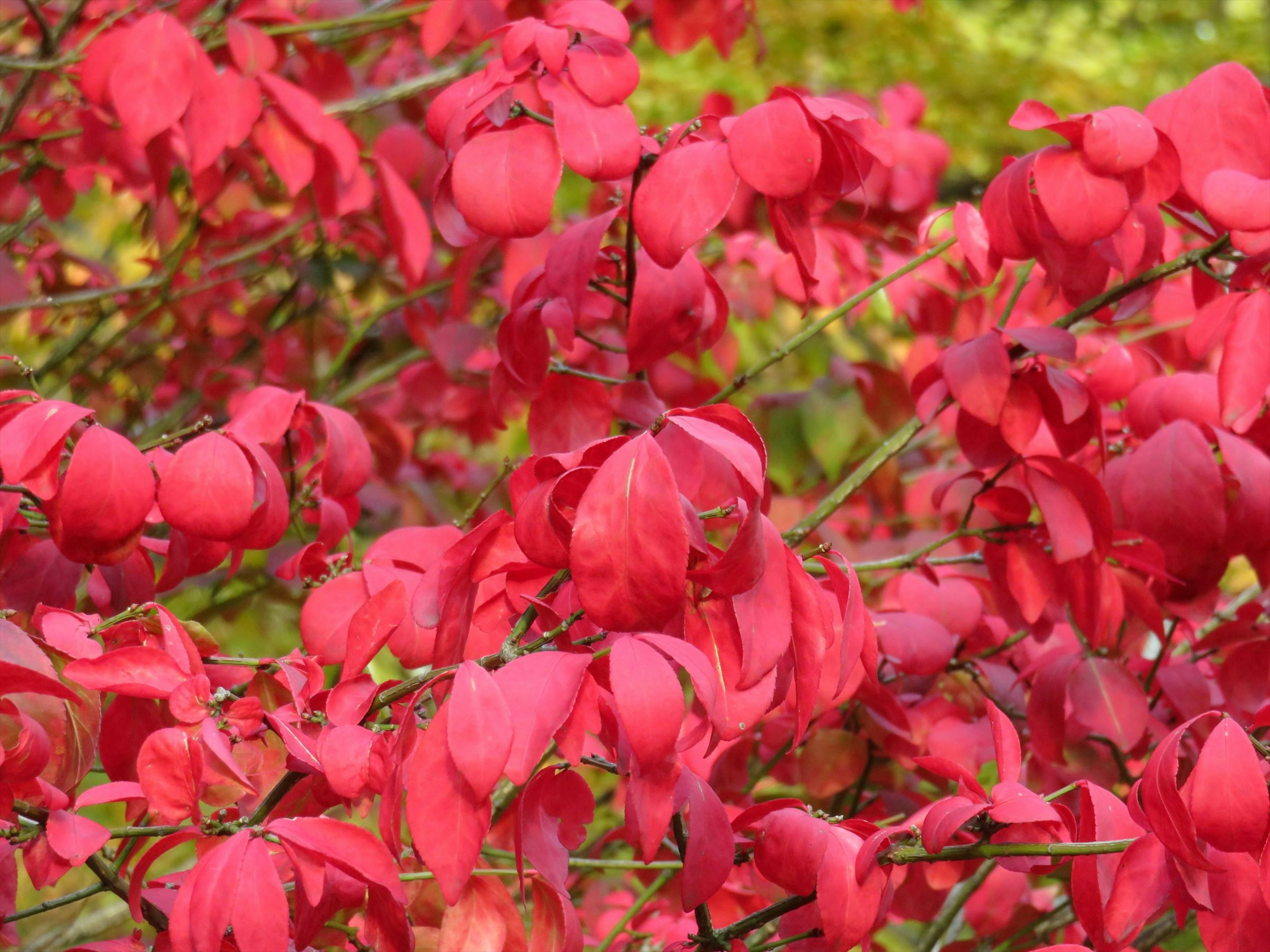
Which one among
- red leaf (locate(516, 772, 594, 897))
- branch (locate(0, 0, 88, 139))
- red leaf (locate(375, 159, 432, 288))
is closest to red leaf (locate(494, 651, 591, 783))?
red leaf (locate(516, 772, 594, 897))

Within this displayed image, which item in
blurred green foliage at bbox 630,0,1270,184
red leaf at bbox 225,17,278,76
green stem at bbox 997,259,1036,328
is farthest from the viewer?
blurred green foliage at bbox 630,0,1270,184

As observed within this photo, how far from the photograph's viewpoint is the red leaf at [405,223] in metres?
1.34

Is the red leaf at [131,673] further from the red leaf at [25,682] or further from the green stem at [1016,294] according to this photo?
the green stem at [1016,294]

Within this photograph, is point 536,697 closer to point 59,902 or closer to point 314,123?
point 59,902

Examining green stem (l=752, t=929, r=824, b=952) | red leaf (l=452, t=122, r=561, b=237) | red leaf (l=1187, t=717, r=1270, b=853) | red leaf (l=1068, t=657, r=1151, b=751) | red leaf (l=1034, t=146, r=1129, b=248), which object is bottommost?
red leaf (l=1068, t=657, r=1151, b=751)

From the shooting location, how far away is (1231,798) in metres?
0.60

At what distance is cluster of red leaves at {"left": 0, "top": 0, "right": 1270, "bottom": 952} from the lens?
2.11 feet

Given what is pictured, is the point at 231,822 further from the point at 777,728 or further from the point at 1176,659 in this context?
the point at 1176,659

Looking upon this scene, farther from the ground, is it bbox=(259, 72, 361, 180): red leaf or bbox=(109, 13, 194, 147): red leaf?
bbox=(109, 13, 194, 147): red leaf

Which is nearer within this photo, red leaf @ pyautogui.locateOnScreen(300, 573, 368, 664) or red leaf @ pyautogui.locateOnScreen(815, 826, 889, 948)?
red leaf @ pyautogui.locateOnScreen(815, 826, 889, 948)

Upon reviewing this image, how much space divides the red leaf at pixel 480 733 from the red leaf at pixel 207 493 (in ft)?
1.05

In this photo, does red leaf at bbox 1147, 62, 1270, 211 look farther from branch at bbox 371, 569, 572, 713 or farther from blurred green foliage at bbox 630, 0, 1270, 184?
blurred green foliage at bbox 630, 0, 1270, 184

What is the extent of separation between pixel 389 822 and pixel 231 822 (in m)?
0.13

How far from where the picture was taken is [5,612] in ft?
2.60
